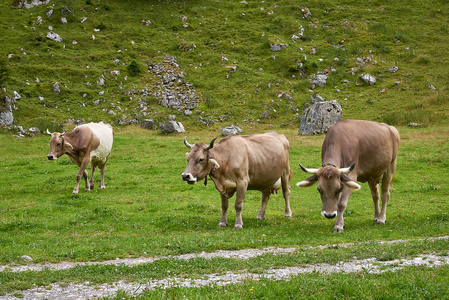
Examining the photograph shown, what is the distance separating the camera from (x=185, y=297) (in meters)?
6.89

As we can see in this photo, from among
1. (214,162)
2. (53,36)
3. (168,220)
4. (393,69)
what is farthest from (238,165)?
(53,36)

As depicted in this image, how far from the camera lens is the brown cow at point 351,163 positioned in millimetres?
13109

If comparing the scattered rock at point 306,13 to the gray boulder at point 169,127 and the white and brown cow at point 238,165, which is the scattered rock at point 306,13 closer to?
the gray boulder at point 169,127

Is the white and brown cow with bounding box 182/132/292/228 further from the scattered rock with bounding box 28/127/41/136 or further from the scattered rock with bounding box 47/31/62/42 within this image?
the scattered rock with bounding box 47/31/62/42

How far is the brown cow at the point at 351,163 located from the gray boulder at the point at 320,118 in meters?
25.6

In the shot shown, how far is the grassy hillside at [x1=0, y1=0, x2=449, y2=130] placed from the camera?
5016 cm

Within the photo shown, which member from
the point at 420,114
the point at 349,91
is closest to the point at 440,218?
the point at 420,114

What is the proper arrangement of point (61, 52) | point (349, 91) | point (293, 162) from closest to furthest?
point (293, 162) < point (349, 91) < point (61, 52)

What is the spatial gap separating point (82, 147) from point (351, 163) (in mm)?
14990

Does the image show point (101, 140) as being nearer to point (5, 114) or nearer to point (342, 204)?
point (342, 204)

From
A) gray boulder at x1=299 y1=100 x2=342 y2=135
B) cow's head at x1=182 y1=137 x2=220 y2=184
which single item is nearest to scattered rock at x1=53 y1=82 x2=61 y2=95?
gray boulder at x1=299 y1=100 x2=342 y2=135

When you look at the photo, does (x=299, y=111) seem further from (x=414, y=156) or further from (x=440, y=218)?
(x=440, y=218)

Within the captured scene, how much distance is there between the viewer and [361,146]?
14.8 meters

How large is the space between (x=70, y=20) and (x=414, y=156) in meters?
60.4
